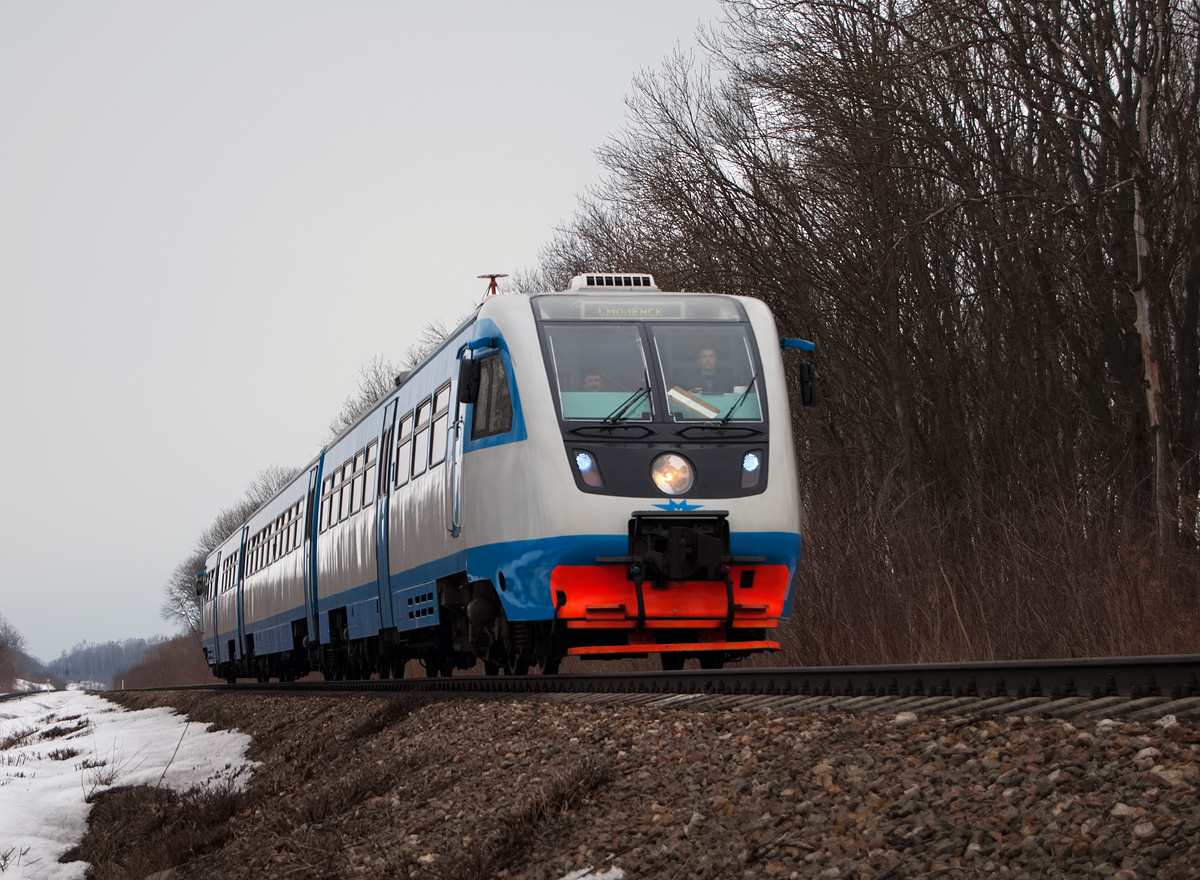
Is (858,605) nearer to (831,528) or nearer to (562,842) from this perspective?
(831,528)

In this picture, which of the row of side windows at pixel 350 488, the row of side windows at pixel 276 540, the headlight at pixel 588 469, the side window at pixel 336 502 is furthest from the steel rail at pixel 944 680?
the row of side windows at pixel 276 540

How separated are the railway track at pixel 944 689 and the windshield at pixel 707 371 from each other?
225 cm

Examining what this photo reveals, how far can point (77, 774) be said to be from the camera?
44.7 feet

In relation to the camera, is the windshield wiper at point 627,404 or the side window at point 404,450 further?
the side window at point 404,450

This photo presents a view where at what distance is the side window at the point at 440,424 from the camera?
1187 centimetres

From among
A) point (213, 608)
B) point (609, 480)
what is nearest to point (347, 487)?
point (609, 480)

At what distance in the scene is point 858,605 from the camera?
40.2ft

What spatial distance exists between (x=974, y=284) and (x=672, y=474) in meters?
8.84

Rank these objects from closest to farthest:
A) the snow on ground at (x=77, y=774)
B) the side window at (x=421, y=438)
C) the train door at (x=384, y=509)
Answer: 1. the snow on ground at (x=77, y=774)
2. the side window at (x=421, y=438)
3. the train door at (x=384, y=509)

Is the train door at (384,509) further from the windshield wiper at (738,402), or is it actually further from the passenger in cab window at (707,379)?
the windshield wiper at (738,402)

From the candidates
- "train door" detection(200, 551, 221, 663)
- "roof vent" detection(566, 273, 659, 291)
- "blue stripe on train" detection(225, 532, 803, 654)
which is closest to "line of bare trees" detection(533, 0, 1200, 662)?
"blue stripe on train" detection(225, 532, 803, 654)

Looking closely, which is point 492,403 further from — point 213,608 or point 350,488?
point 213,608

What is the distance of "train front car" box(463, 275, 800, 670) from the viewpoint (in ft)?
32.7

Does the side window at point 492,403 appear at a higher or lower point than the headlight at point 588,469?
higher
